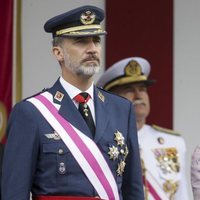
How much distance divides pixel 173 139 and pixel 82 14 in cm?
181

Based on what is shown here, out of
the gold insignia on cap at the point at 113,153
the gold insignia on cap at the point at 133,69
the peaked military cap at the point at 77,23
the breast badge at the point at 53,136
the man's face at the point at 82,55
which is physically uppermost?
the peaked military cap at the point at 77,23

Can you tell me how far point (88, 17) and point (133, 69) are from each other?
1.64 m

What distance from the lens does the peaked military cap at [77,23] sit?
5.21m

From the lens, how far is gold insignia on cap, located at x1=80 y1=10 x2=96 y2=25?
528 centimetres

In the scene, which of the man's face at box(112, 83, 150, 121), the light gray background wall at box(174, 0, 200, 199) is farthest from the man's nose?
the light gray background wall at box(174, 0, 200, 199)

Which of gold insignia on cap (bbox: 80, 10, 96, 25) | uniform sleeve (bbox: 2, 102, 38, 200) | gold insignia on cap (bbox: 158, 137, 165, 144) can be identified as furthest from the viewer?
gold insignia on cap (bbox: 158, 137, 165, 144)

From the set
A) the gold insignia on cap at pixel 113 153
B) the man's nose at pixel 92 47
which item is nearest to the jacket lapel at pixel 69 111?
the gold insignia on cap at pixel 113 153

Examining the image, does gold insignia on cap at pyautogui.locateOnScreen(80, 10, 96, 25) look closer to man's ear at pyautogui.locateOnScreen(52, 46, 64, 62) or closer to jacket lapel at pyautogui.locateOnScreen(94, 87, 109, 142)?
man's ear at pyautogui.locateOnScreen(52, 46, 64, 62)

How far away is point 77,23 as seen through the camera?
5258 millimetres

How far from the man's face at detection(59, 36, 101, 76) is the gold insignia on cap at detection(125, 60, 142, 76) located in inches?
66.9

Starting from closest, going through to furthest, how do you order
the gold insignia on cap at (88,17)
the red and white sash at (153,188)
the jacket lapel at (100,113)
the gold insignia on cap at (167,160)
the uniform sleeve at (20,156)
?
1. the uniform sleeve at (20,156)
2. the jacket lapel at (100,113)
3. the gold insignia on cap at (88,17)
4. the red and white sash at (153,188)
5. the gold insignia on cap at (167,160)

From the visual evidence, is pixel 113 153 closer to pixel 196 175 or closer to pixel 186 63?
pixel 196 175

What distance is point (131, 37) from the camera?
7.59 metres

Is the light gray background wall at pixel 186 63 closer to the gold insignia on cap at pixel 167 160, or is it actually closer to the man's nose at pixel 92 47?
the gold insignia on cap at pixel 167 160
